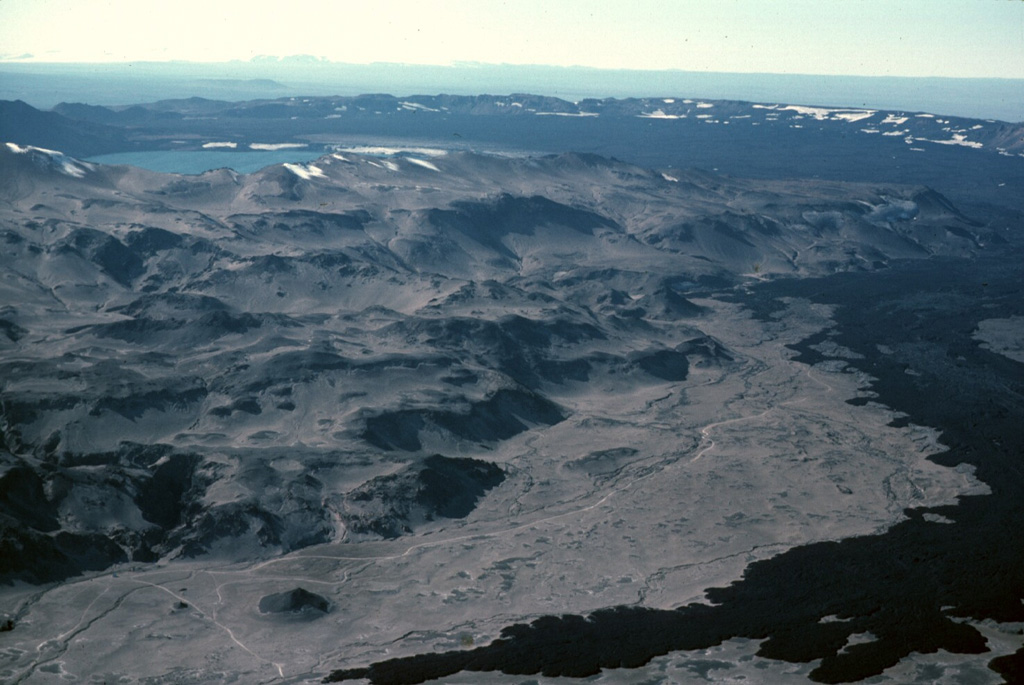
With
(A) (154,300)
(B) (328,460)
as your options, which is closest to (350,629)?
(B) (328,460)

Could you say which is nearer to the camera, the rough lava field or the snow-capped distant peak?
the rough lava field

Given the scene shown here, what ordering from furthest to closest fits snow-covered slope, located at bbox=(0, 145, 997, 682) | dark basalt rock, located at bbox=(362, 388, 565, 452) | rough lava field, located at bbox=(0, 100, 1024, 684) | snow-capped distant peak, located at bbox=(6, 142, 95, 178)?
snow-capped distant peak, located at bbox=(6, 142, 95, 178), dark basalt rock, located at bbox=(362, 388, 565, 452), snow-covered slope, located at bbox=(0, 145, 997, 682), rough lava field, located at bbox=(0, 100, 1024, 684)

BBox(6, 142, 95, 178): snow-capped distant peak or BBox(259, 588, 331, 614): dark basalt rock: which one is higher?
BBox(6, 142, 95, 178): snow-capped distant peak

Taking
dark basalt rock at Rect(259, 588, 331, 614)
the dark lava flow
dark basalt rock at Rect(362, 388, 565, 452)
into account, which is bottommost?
dark basalt rock at Rect(259, 588, 331, 614)

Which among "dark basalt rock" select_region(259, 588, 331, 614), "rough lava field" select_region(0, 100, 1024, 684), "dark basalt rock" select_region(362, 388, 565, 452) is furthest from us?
"dark basalt rock" select_region(362, 388, 565, 452)

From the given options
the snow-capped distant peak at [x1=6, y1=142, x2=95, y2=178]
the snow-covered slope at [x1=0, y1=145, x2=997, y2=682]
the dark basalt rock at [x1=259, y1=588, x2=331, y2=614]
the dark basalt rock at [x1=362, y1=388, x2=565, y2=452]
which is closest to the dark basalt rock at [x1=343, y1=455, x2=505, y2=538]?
the snow-covered slope at [x1=0, y1=145, x2=997, y2=682]

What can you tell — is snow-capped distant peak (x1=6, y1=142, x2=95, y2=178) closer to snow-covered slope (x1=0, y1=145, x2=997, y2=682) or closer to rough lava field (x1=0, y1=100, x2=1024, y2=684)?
rough lava field (x1=0, y1=100, x2=1024, y2=684)

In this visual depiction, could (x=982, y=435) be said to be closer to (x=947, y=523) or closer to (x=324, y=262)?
(x=947, y=523)
